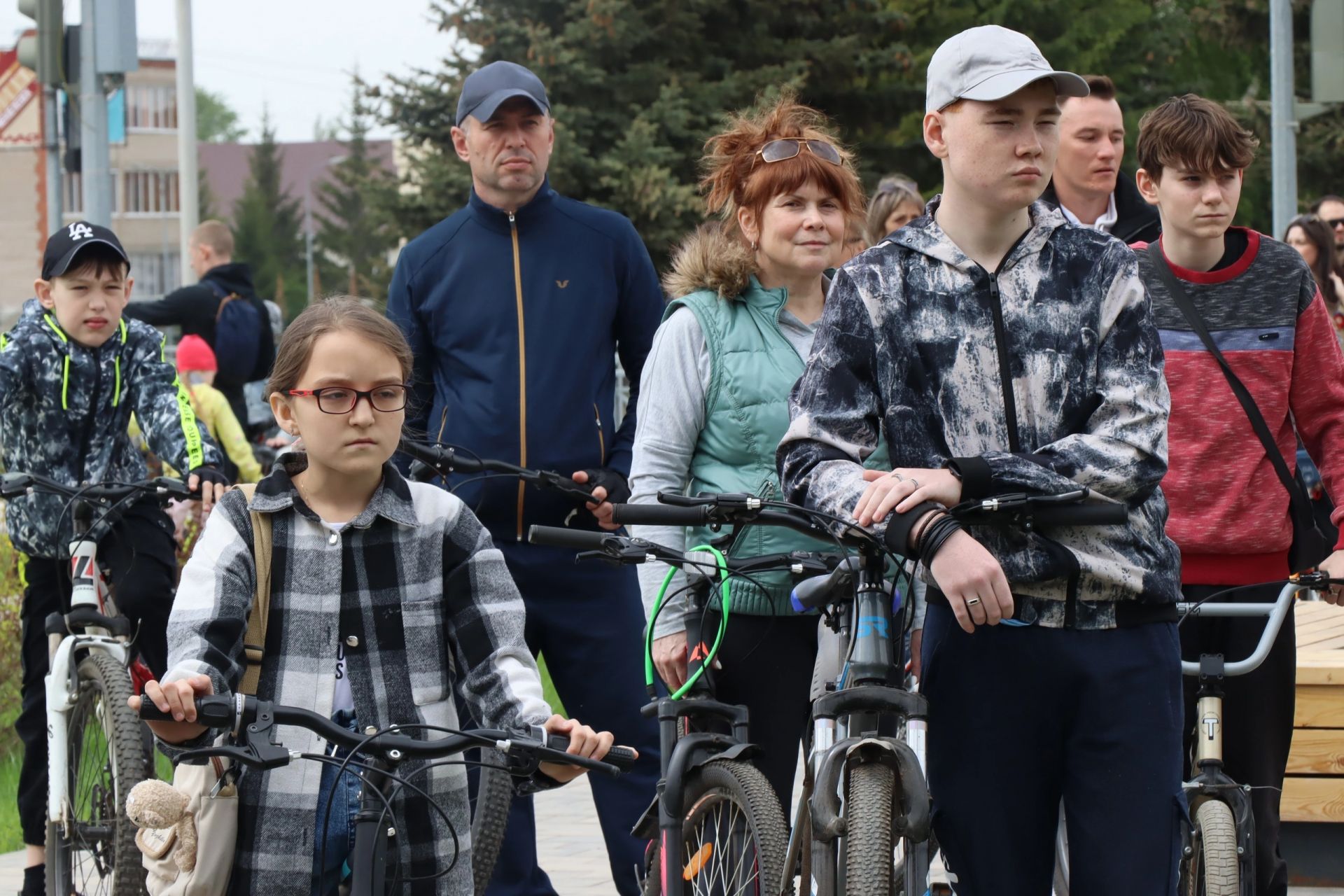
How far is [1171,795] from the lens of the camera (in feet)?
11.2

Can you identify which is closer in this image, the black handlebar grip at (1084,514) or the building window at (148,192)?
the black handlebar grip at (1084,514)

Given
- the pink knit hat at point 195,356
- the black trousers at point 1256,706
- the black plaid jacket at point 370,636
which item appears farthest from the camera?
the pink knit hat at point 195,356

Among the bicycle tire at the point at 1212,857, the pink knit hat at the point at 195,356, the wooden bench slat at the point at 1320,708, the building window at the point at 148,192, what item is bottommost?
the bicycle tire at the point at 1212,857

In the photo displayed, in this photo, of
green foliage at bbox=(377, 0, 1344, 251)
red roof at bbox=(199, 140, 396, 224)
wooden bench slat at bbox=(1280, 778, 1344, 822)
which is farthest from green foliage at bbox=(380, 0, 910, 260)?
red roof at bbox=(199, 140, 396, 224)

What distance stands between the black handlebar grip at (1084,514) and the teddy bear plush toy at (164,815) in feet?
4.95

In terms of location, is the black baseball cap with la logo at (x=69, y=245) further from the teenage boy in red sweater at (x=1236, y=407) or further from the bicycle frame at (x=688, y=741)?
the teenage boy in red sweater at (x=1236, y=407)

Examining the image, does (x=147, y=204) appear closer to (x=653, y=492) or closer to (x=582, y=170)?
(x=582, y=170)

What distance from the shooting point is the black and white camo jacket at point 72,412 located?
6293mm

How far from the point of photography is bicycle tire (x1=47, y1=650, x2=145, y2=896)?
5711 millimetres

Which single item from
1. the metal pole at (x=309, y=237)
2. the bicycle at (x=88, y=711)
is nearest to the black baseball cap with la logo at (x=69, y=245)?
the bicycle at (x=88, y=711)

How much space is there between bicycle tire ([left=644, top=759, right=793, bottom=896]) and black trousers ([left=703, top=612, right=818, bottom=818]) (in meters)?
0.28

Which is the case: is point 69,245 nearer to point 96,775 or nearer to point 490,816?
point 96,775

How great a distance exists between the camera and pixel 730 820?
4.38m

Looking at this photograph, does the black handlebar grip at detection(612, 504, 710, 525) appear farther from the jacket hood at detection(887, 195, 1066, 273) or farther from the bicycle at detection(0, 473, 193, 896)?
the bicycle at detection(0, 473, 193, 896)
